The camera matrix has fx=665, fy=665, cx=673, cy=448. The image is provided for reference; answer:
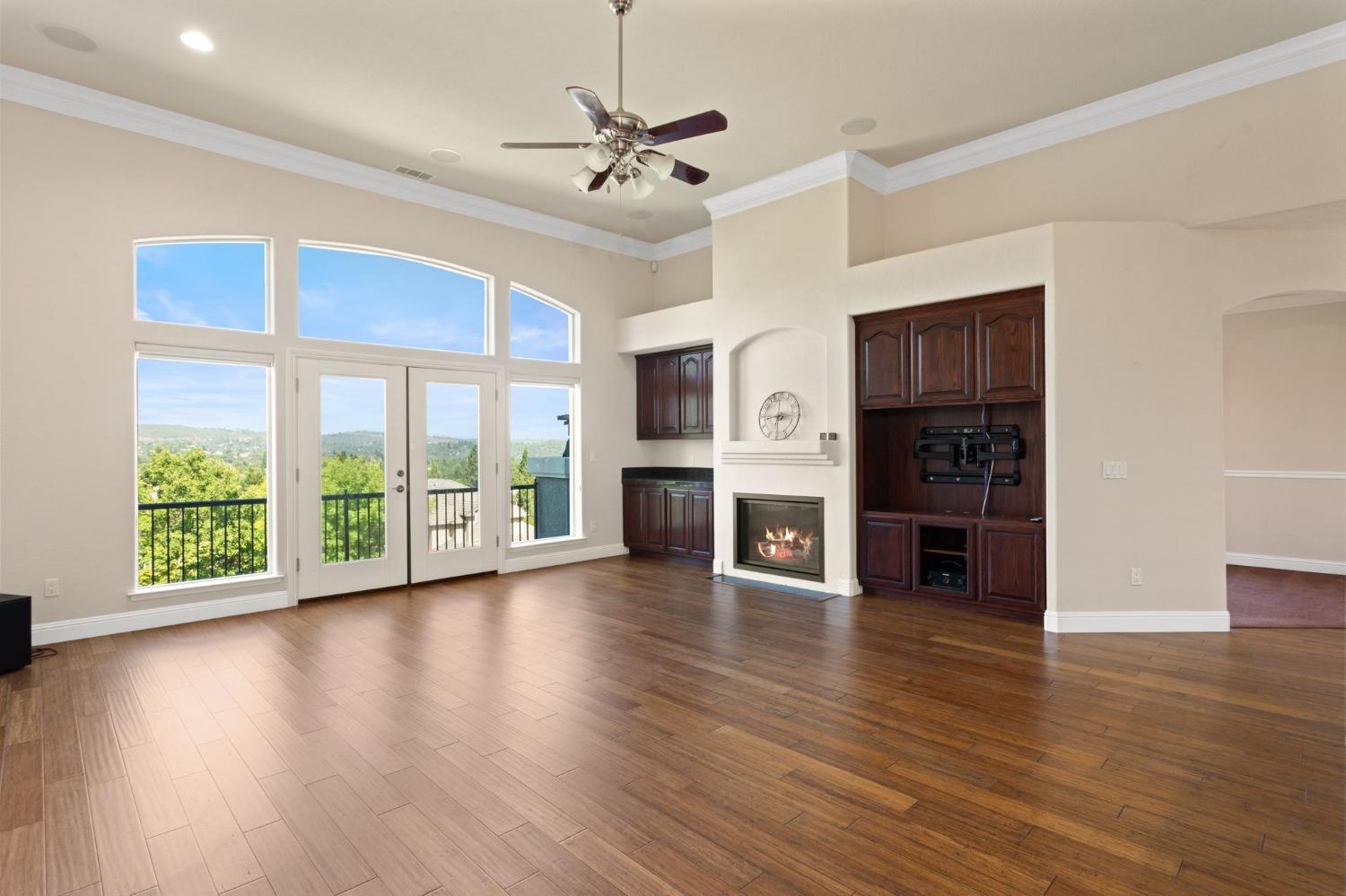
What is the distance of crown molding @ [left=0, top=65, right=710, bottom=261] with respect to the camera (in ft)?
15.0

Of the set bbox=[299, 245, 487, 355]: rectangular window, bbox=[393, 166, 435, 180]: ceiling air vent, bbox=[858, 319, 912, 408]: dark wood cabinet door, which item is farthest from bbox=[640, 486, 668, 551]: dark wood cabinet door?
bbox=[393, 166, 435, 180]: ceiling air vent

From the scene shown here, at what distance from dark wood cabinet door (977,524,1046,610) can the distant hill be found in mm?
4910

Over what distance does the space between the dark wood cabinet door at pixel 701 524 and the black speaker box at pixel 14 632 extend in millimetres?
5359

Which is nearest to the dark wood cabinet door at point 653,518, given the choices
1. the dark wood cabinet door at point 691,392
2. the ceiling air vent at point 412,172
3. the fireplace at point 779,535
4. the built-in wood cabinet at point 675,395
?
the built-in wood cabinet at point 675,395

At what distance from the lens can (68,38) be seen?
13.4 feet

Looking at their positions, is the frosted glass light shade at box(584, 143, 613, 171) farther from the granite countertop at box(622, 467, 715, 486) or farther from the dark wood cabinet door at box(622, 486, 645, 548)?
the dark wood cabinet door at box(622, 486, 645, 548)

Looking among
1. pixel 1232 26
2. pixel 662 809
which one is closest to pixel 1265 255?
pixel 1232 26

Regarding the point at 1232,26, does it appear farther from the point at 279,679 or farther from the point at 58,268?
the point at 58,268

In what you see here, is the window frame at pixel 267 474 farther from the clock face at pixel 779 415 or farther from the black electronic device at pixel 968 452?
the black electronic device at pixel 968 452

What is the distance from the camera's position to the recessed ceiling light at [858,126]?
5.21m

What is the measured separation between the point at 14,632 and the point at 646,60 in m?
5.27

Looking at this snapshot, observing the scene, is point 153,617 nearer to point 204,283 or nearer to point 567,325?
point 204,283

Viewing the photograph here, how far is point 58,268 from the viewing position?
464 centimetres

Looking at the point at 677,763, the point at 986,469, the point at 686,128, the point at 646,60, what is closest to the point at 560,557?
the point at 986,469
